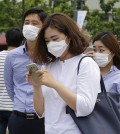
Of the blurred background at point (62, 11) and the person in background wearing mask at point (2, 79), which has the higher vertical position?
the person in background wearing mask at point (2, 79)

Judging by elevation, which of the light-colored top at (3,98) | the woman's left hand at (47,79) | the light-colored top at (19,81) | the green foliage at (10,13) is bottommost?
the green foliage at (10,13)

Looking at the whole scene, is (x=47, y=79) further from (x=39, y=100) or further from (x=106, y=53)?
(x=106, y=53)

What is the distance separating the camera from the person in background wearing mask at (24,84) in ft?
12.1

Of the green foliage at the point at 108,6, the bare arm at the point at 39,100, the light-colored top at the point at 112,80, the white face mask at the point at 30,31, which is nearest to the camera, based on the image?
the bare arm at the point at 39,100

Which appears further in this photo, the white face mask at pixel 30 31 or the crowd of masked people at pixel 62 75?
the white face mask at pixel 30 31

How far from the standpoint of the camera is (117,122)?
242cm

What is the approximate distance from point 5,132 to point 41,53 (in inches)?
112

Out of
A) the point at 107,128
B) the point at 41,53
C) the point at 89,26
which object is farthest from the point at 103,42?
the point at 89,26

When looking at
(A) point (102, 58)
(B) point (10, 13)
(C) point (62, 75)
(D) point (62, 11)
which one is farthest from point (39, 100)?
(D) point (62, 11)

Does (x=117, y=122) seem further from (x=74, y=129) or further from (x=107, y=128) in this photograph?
(x=74, y=129)

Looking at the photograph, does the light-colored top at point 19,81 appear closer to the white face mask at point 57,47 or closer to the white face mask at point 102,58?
the white face mask at point 102,58

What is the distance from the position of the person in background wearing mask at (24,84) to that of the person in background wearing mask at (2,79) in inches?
19.6

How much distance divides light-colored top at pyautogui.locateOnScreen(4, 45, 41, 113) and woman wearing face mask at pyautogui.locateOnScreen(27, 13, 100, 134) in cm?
106

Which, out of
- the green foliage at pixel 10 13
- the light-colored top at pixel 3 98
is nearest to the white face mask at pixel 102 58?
the light-colored top at pixel 3 98
